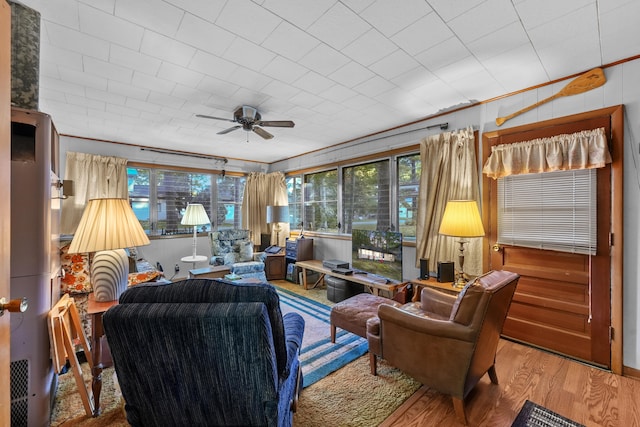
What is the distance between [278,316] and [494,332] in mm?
1502

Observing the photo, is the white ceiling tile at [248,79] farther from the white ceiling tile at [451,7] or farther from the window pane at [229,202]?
the window pane at [229,202]

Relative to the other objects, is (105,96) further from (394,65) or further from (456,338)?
(456,338)

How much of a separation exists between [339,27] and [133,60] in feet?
5.34

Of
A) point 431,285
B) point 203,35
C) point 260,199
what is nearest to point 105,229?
point 203,35

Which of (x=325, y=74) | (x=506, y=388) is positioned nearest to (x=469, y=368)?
(x=506, y=388)

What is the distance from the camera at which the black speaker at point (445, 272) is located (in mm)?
2893

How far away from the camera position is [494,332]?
1801mm

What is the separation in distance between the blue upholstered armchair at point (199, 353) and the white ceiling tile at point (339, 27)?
A: 64.3 inches

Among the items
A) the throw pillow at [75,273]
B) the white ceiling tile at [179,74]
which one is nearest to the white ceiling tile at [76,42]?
the white ceiling tile at [179,74]

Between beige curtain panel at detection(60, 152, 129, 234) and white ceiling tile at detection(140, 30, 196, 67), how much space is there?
123 inches

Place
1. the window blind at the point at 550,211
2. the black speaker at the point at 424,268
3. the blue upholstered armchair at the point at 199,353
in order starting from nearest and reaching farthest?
1. the blue upholstered armchair at the point at 199,353
2. the window blind at the point at 550,211
3. the black speaker at the point at 424,268

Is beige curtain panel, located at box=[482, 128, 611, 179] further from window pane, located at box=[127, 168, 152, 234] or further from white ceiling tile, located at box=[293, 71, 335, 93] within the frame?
window pane, located at box=[127, 168, 152, 234]

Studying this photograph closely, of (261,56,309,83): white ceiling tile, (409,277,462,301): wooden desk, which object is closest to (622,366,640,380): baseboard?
(409,277,462,301): wooden desk

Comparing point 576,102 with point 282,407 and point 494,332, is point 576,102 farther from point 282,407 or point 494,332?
point 282,407
